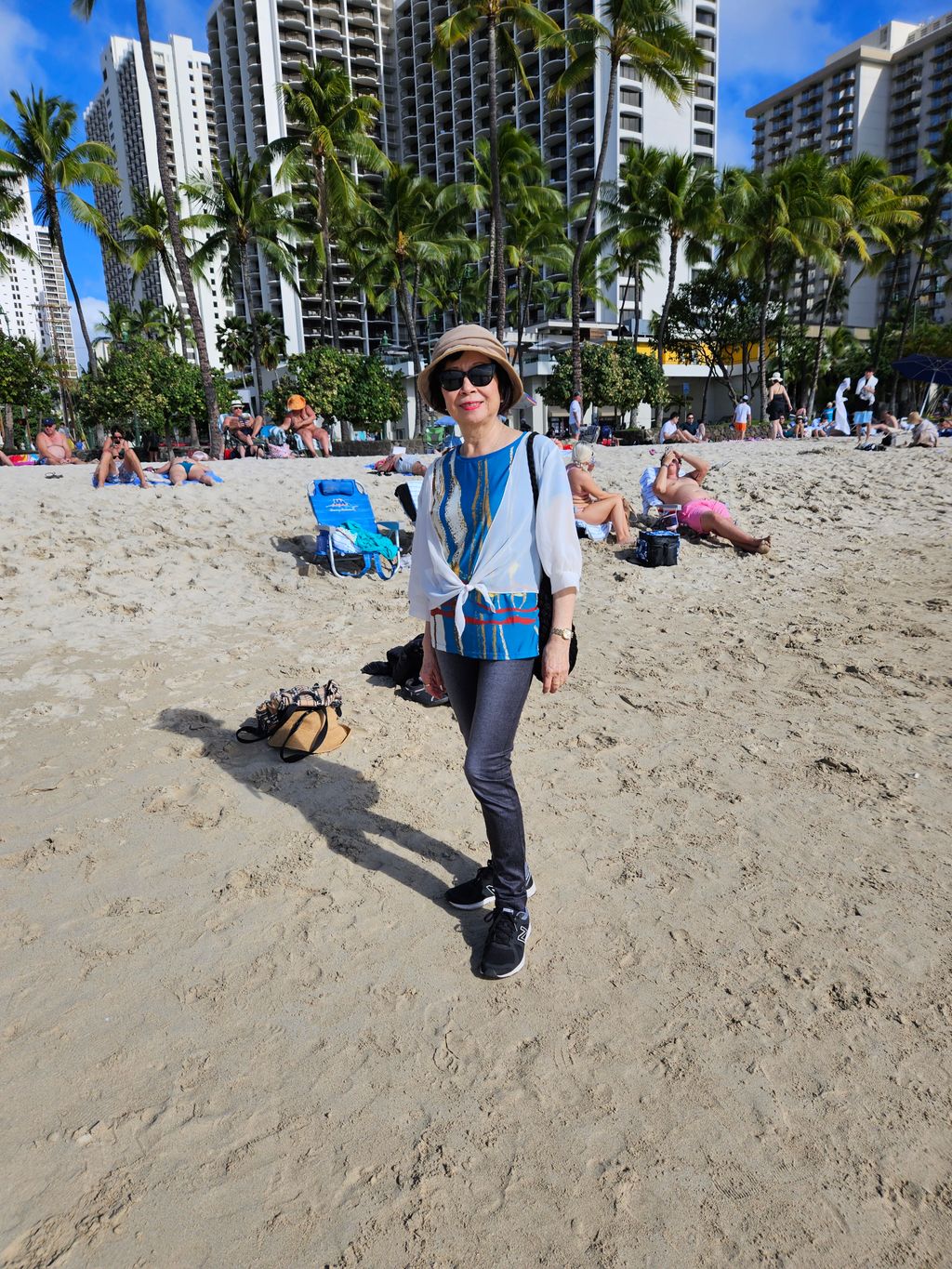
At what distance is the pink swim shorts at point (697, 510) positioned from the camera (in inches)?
327

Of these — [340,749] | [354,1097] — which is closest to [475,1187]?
[354,1097]

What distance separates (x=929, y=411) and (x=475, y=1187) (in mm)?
35395

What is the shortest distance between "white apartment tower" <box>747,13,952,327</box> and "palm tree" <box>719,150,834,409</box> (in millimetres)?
52463

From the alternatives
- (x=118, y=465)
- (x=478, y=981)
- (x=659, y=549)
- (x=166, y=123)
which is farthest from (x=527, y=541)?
(x=166, y=123)

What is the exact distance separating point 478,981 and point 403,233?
99.2 feet

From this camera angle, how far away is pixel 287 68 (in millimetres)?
69188

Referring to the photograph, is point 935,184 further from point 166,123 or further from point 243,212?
point 166,123

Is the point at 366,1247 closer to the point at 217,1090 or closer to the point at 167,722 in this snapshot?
the point at 217,1090

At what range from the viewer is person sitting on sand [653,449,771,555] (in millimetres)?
8125

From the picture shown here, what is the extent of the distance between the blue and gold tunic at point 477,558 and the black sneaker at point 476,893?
A: 0.91m

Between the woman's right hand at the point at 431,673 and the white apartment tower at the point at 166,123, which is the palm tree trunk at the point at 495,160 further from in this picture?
the white apartment tower at the point at 166,123

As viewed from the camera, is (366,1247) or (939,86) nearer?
(366,1247)

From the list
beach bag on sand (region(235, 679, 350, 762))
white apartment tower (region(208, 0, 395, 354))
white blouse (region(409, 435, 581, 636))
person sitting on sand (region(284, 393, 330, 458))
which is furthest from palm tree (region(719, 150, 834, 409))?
white apartment tower (region(208, 0, 395, 354))

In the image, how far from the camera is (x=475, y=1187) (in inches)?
65.5
